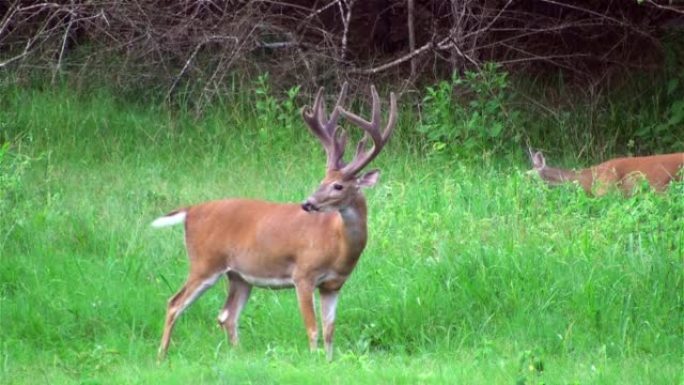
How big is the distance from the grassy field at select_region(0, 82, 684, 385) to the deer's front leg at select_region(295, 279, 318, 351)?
15 centimetres

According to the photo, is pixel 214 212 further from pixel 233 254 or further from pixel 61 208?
pixel 61 208

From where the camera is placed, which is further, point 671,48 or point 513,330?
point 671,48

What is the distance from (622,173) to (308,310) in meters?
4.26

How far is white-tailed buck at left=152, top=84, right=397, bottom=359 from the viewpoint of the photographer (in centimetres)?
802

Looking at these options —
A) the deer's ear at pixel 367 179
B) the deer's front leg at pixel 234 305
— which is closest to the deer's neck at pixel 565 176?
the deer's ear at pixel 367 179

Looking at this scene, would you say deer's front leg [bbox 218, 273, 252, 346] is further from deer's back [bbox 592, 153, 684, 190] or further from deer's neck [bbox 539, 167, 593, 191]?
deer's back [bbox 592, 153, 684, 190]

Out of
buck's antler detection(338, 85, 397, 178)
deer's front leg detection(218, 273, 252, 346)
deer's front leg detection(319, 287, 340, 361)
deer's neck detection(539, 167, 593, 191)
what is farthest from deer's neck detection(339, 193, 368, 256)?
deer's neck detection(539, 167, 593, 191)

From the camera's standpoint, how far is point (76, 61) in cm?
1437

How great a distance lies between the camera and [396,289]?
8.43 metres

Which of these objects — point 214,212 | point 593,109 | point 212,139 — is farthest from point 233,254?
point 593,109

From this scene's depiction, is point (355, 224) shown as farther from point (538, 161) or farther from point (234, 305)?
point (538, 161)

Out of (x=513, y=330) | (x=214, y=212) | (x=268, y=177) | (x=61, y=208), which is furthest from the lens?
(x=268, y=177)

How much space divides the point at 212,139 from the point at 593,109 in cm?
336

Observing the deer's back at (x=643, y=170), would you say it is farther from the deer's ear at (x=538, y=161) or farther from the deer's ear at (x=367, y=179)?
the deer's ear at (x=367, y=179)
